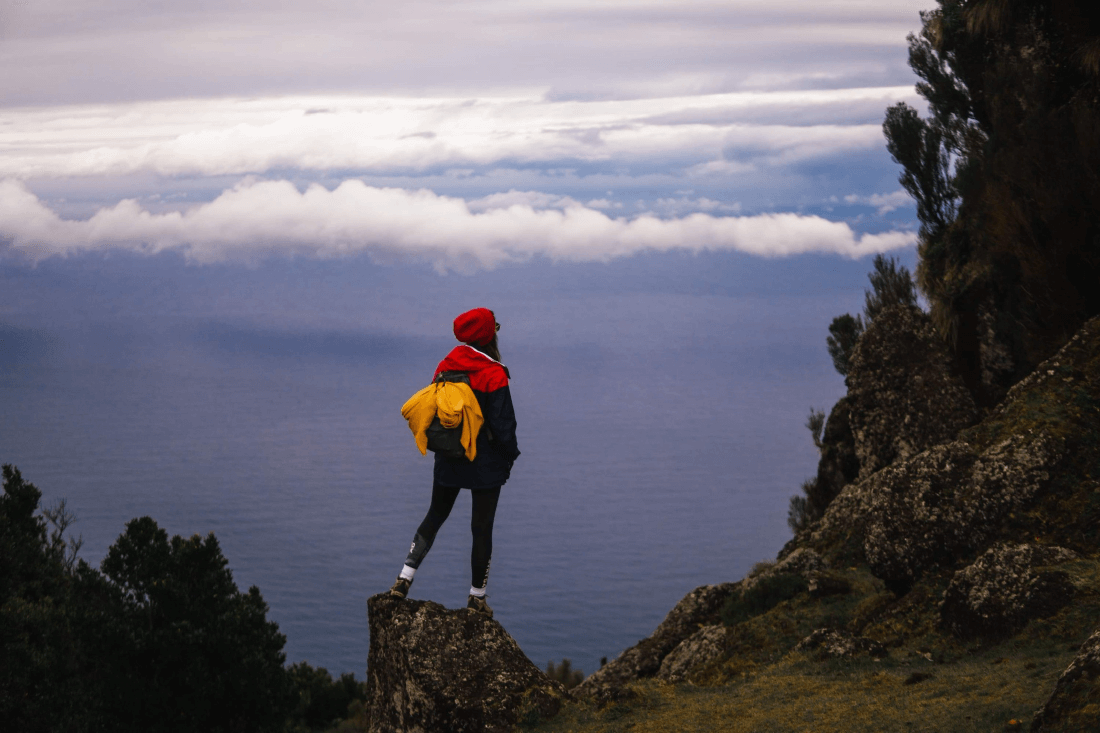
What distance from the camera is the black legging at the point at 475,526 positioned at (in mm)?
9039

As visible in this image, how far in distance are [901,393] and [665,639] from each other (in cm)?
852

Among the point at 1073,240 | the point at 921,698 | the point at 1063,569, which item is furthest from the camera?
the point at 1073,240

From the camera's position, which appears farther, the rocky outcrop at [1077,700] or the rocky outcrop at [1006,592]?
the rocky outcrop at [1006,592]

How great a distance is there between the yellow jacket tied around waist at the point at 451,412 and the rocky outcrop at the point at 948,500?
5753 mm

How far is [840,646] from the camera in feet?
33.6

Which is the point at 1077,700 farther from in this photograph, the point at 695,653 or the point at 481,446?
the point at 695,653

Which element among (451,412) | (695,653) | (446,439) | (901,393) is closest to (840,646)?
(695,653)

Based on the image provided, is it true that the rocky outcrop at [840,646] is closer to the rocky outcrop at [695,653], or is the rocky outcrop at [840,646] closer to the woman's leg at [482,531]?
the rocky outcrop at [695,653]

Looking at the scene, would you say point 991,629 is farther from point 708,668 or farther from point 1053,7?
point 1053,7

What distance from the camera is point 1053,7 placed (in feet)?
78.7

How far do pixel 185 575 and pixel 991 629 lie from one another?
2367cm

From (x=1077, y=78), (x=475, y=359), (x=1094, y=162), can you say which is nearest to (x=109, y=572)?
(x=475, y=359)

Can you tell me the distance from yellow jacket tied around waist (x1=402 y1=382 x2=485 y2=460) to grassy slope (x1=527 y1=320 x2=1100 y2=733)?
2.69 meters

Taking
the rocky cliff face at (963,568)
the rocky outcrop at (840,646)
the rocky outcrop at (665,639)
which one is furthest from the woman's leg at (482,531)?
the rocky outcrop at (665,639)
